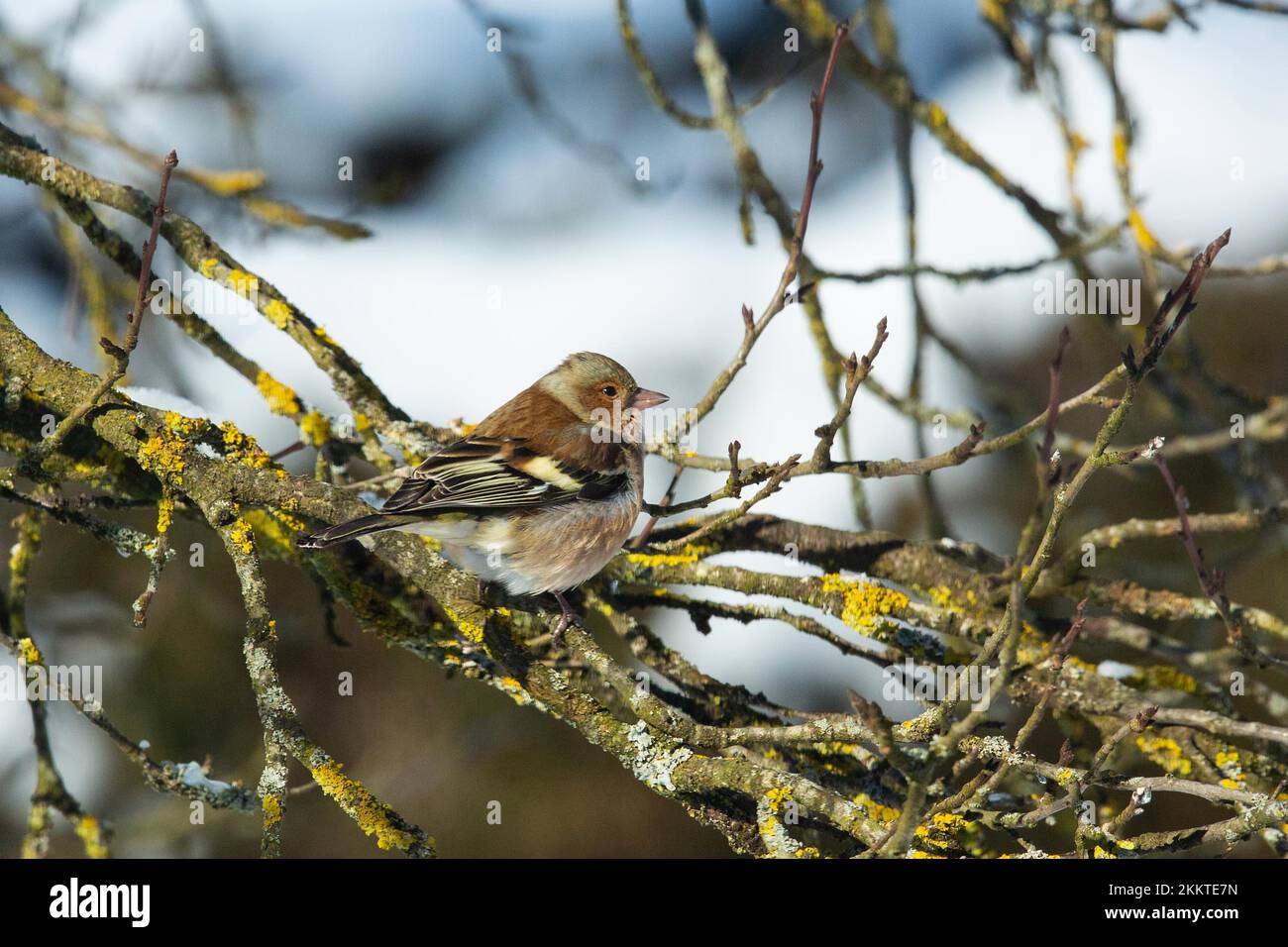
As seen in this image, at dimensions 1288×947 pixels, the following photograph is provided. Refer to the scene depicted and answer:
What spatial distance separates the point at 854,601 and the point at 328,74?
1097 centimetres

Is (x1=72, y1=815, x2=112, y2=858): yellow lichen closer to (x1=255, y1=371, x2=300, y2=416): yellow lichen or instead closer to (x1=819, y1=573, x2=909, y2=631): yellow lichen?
(x1=255, y1=371, x2=300, y2=416): yellow lichen

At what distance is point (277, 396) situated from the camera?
12.7 feet

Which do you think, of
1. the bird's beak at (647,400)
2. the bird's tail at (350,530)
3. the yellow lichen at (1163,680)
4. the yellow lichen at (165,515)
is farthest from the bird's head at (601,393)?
the yellow lichen at (1163,680)

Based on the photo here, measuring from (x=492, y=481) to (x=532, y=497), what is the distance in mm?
166

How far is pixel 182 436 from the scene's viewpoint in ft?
10.4

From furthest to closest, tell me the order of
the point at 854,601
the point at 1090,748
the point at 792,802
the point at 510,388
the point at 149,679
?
1. the point at 510,388
2. the point at 149,679
3. the point at 1090,748
4. the point at 854,601
5. the point at 792,802

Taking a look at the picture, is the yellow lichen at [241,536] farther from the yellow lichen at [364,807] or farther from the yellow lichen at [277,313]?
the yellow lichen at [277,313]

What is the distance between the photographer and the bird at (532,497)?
12.0ft

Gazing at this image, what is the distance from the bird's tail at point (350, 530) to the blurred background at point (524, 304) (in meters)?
0.89

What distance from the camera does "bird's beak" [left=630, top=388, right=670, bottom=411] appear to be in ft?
15.0

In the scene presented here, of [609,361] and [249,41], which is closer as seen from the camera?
[609,361]

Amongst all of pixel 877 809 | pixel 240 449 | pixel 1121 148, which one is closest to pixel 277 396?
pixel 240 449
